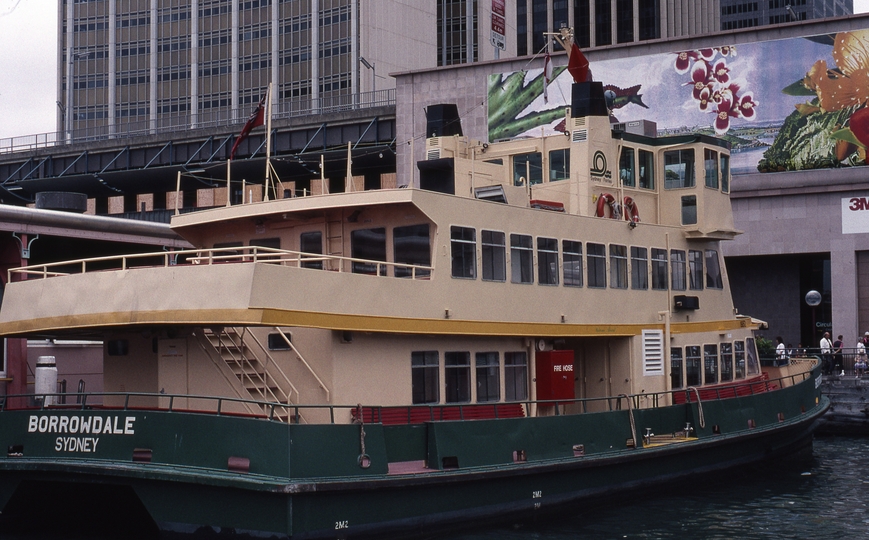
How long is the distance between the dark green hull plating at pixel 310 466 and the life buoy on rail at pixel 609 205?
4.13 meters

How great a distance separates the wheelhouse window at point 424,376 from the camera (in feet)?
57.9

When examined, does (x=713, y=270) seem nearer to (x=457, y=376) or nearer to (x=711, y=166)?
(x=711, y=166)

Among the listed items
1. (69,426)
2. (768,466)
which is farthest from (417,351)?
(768,466)

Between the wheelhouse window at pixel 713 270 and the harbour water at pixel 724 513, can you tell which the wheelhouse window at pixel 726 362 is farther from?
the harbour water at pixel 724 513

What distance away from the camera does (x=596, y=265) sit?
20.7 m

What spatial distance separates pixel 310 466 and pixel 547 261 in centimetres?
669

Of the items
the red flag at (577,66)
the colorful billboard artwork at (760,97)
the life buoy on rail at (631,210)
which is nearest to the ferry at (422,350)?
the life buoy on rail at (631,210)

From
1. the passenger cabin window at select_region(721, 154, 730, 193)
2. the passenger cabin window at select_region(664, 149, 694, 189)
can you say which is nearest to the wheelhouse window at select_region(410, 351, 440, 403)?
the passenger cabin window at select_region(664, 149, 694, 189)

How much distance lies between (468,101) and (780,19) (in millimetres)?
115849

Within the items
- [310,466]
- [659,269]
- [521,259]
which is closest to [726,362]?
[659,269]

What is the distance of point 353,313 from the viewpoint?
1622 centimetres

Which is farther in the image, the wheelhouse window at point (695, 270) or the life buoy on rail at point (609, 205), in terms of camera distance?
the wheelhouse window at point (695, 270)

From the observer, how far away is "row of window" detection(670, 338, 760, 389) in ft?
73.4

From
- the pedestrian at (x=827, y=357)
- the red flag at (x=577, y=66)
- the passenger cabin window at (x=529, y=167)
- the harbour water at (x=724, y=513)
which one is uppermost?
the red flag at (x=577, y=66)
